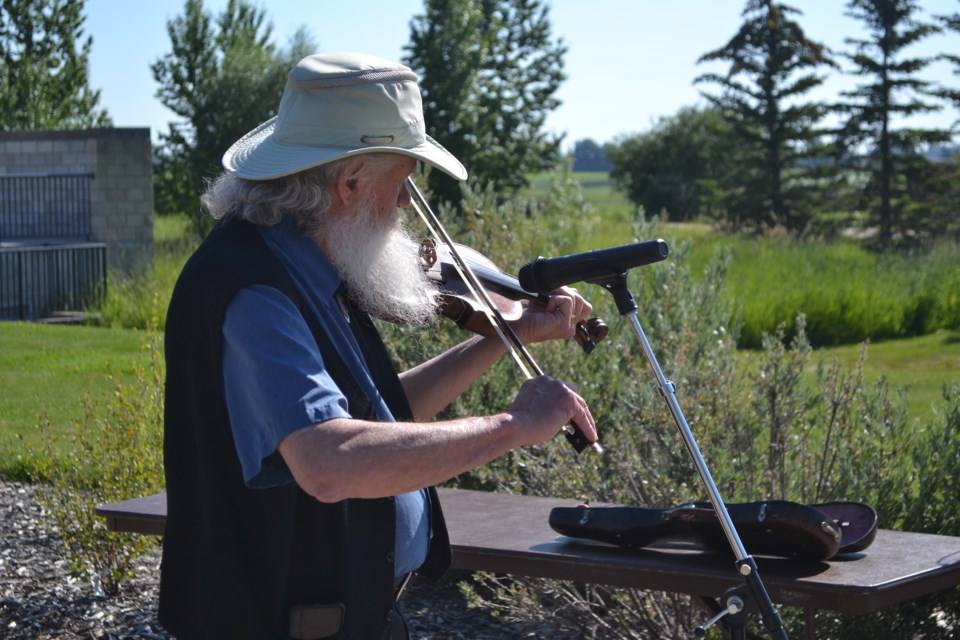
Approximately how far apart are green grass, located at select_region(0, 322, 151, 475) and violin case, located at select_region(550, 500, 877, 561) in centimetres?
380

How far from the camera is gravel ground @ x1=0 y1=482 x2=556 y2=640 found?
4.77 meters

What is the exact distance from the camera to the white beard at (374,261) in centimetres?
238

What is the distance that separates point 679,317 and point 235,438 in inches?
156

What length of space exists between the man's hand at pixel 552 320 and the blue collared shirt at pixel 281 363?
81cm

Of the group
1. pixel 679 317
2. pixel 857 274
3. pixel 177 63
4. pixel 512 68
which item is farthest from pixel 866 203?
pixel 679 317

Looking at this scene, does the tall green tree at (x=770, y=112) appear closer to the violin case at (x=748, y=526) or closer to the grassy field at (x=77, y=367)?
the grassy field at (x=77, y=367)

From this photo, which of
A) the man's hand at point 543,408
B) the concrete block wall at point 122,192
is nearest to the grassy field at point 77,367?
the concrete block wall at point 122,192

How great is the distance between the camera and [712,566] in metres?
3.07

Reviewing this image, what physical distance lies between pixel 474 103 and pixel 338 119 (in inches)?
809

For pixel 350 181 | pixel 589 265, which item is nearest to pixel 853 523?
pixel 589 265

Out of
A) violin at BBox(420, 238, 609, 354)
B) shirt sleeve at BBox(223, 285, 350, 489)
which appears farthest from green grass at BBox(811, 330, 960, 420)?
shirt sleeve at BBox(223, 285, 350, 489)

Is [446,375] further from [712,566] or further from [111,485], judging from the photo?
[111,485]

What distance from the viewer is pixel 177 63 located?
27.6 meters

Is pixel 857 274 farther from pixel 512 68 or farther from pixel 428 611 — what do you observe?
pixel 512 68
